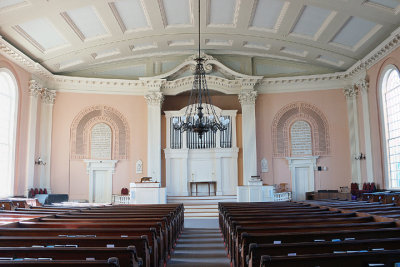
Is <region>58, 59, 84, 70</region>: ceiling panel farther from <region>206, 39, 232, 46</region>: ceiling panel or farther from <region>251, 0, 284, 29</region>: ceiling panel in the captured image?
<region>251, 0, 284, 29</region>: ceiling panel

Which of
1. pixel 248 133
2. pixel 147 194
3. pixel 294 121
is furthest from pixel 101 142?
pixel 294 121

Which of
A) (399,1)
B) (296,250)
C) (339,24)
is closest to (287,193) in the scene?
(339,24)

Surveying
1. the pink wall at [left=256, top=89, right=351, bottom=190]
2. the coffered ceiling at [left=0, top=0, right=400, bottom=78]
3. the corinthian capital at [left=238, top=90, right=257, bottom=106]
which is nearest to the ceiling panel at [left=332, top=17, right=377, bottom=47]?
the coffered ceiling at [left=0, top=0, right=400, bottom=78]

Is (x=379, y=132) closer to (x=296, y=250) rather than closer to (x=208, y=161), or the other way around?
(x=208, y=161)

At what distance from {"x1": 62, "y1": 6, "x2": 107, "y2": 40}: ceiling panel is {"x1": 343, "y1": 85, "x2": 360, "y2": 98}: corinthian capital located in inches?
411

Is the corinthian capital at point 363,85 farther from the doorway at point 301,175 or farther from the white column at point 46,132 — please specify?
the white column at point 46,132

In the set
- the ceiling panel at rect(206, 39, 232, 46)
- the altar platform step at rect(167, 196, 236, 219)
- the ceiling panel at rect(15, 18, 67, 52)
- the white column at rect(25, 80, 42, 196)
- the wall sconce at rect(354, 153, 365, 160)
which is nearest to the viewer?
the ceiling panel at rect(15, 18, 67, 52)

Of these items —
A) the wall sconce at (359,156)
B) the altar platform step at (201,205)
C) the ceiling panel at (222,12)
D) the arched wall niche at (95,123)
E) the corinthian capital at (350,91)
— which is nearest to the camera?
the ceiling panel at (222,12)

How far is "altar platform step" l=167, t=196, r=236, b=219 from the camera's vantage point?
13.1 metres

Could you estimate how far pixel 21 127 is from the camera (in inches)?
536

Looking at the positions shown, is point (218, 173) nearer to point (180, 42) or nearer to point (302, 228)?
point (180, 42)

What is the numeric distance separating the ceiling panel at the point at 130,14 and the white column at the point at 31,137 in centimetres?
428

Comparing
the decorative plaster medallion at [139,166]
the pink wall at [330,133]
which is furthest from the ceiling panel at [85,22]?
the pink wall at [330,133]

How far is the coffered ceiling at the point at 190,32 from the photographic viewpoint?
461 inches
